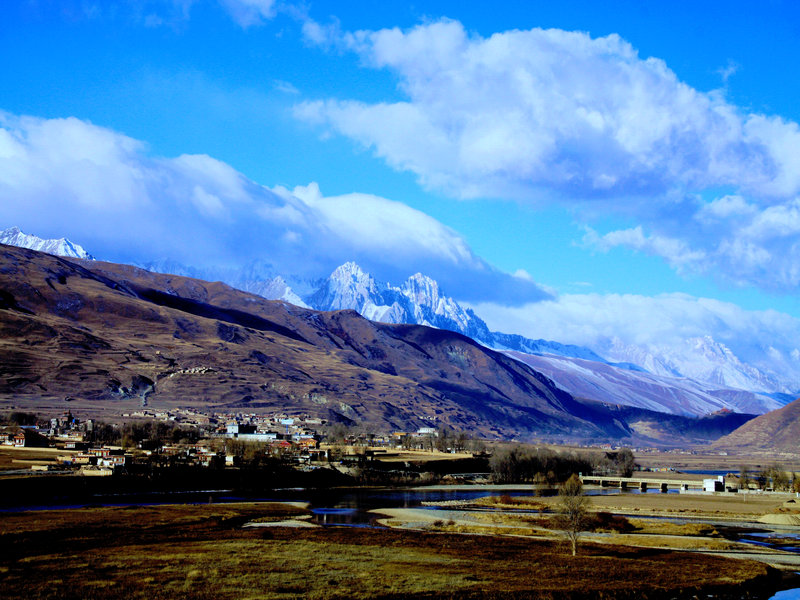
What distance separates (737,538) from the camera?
90.1m

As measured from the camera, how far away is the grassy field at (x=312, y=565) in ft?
160

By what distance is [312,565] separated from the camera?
57719 millimetres

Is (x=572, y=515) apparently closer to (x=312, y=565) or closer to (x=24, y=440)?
(x=312, y=565)

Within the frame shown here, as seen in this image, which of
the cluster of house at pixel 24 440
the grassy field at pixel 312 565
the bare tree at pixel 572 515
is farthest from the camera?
the cluster of house at pixel 24 440

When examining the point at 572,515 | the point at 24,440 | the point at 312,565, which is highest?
the point at 24,440

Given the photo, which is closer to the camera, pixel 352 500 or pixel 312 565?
pixel 312 565

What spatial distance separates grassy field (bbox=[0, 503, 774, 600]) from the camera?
48.9 m

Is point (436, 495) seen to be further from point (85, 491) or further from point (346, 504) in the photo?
point (85, 491)

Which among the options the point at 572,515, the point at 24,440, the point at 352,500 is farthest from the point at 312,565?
the point at 24,440

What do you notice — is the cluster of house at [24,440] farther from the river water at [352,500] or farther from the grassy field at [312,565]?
the grassy field at [312,565]

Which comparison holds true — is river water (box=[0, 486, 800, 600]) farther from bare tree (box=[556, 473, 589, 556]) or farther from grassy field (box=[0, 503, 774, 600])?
bare tree (box=[556, 473, 589, 556])

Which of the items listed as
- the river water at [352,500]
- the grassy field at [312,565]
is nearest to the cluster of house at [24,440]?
the river water at [352,500]

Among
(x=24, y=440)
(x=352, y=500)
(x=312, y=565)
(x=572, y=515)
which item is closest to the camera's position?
(x=312, y=565)

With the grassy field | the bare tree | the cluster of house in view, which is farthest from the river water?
the cluster of house
